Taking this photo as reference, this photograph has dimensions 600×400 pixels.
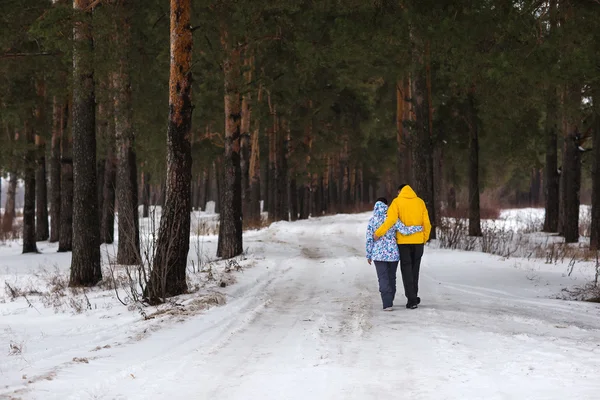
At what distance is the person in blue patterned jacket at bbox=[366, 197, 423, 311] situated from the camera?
8797 mm

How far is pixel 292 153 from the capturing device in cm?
3422

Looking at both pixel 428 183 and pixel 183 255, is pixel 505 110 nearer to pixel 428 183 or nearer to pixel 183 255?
pixel 428 183

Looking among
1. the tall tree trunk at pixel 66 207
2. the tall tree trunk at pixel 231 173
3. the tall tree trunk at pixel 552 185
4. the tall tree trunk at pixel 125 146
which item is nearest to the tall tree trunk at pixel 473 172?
the tall tree trunk at pixel 552 185

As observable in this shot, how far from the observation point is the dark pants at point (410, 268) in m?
8.92

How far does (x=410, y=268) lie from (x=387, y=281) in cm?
50

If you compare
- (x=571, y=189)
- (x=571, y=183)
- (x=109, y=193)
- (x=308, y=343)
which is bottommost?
(x=308, y=343)

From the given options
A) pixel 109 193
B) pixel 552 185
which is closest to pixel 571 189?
pixel 552 185

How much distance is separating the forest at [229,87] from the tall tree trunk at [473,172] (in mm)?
73

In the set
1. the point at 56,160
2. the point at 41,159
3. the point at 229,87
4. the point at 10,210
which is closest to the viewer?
the point at 229,87

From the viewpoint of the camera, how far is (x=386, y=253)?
897cm

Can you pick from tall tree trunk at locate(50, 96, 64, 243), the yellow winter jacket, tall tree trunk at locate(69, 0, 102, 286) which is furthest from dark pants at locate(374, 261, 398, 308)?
tall tree trunk at locate(50, 96, 64, 243)

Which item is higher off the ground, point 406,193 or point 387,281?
point 406,193

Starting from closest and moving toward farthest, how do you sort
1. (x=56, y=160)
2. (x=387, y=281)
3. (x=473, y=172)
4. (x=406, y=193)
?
(x=387, y=281) → (x=406, y=193) → (x=56, y=160) → (x=473, y=172)

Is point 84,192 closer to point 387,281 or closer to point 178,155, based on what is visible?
point 178,155
